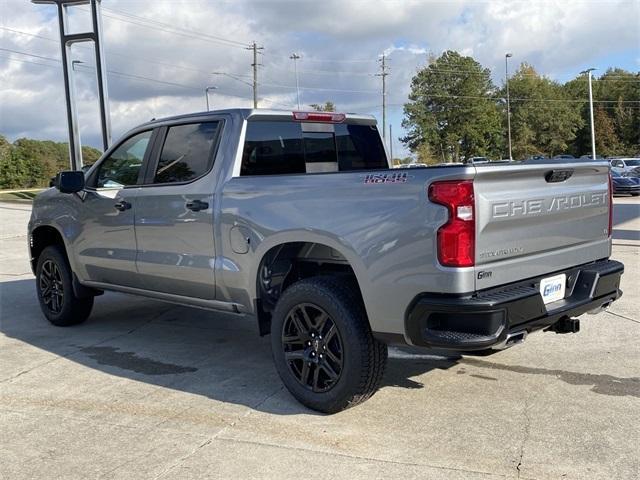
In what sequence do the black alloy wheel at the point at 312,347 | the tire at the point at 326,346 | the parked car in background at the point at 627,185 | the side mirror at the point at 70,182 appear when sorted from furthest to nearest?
the parked car in background at the point at 627,185 → the side mirror at the point at 70,182 → the black alloy wheel at the point at 312,347 → the tire at the point at 326,346

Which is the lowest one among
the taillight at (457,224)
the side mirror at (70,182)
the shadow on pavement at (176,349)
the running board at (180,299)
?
the shadow on pavement at (176,349)

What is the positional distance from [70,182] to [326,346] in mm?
3177

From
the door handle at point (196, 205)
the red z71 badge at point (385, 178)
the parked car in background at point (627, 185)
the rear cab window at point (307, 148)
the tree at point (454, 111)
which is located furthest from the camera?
the tree at point (454, 111)

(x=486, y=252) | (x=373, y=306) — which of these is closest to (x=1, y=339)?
(x=373, y=306)

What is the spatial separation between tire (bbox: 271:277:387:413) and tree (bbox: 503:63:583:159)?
71983 mm

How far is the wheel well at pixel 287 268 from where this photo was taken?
431cm

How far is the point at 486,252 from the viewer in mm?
3453

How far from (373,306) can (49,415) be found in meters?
2.34

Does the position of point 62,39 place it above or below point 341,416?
above

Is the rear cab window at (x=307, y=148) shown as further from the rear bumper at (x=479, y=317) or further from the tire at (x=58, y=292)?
the tire at (x=58, y=292)

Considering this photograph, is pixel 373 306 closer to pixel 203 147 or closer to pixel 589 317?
pixel 203 147

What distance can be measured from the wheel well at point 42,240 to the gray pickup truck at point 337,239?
2.75 feet

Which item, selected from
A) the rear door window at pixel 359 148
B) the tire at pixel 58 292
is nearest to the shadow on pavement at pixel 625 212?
the rear door window at pixel 359 148

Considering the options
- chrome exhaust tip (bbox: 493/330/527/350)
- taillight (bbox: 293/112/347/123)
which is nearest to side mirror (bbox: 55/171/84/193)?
taillight (bbox: 293/112/347/123)
